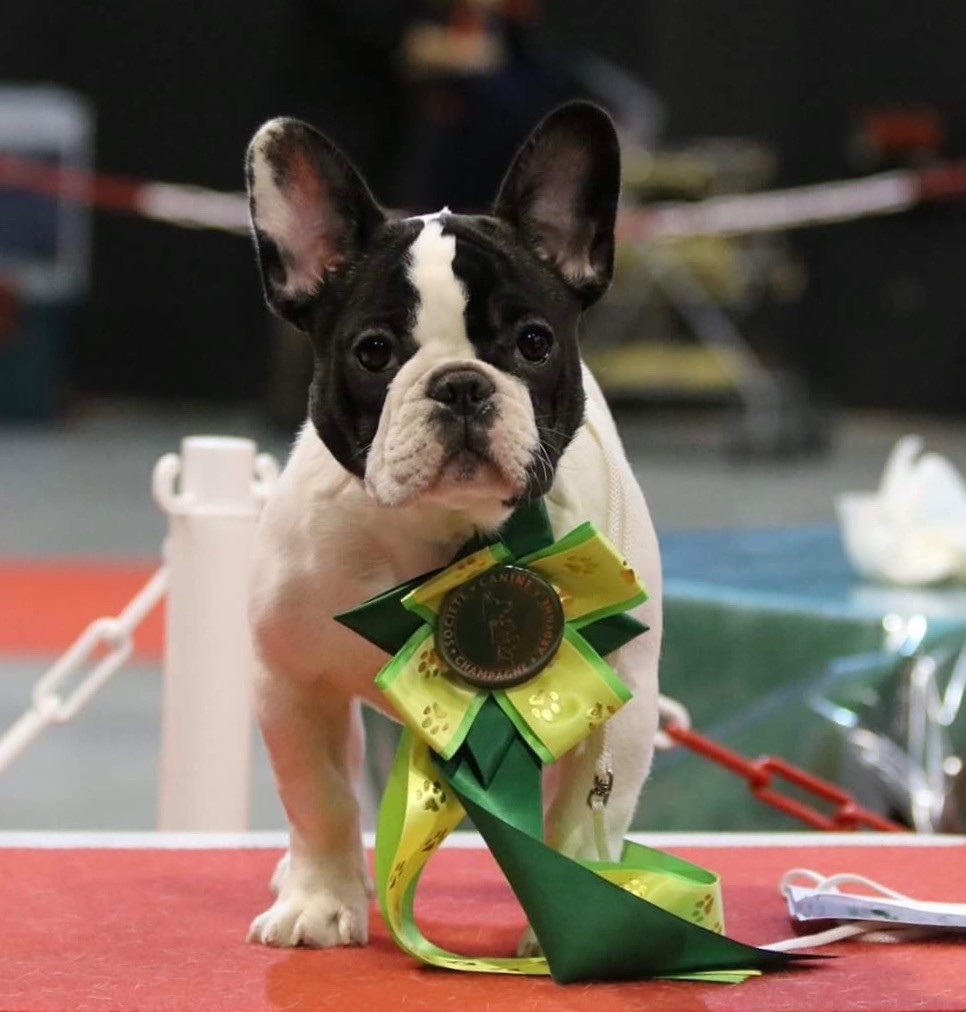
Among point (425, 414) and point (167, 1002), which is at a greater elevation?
point (425, 414)

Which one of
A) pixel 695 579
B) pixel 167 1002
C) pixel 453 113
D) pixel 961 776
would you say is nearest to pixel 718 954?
pixel 167 1002

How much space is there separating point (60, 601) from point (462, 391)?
3849 mm

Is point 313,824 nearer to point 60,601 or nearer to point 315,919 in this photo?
point 315,919

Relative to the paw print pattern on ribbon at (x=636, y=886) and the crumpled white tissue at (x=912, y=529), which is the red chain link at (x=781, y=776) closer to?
the paw print pattern on ribbon at (x=636, y=886)

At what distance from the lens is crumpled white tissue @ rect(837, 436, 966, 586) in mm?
3018

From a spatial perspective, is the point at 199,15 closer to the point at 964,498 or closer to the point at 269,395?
the point at 269,395

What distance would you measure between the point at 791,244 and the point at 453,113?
3.62 m

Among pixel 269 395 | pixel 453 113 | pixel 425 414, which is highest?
pixel 453 113

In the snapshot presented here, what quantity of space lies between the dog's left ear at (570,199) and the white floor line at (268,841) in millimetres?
644

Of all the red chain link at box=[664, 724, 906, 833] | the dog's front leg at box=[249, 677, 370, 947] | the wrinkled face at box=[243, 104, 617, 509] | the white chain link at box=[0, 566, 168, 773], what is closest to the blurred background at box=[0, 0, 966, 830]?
the white chain link at box=[0, 566, 168, 773]

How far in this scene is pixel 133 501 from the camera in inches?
281

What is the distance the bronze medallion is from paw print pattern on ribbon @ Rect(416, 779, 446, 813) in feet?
0.27

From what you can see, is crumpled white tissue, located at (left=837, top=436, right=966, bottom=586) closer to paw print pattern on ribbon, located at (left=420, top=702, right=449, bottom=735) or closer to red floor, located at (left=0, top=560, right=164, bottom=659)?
paw print pattern on ribbon, located at (left=420, top=702, right=449, bottom=735)

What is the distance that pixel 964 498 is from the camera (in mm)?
3113
